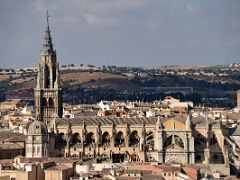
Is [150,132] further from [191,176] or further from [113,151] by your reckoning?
[191,176]

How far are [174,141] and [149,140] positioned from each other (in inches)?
173

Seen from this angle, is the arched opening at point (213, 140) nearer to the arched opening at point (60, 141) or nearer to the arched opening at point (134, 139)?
the arched opening at point (134, 139)

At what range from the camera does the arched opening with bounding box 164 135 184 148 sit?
11412 centimetres

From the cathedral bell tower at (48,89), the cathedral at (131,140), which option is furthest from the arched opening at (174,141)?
the cathedral bell tower at (48,89)

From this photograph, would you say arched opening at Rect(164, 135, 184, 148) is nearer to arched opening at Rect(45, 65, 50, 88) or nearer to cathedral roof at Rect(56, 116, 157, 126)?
cathedral roof at Rect(56, 116, 157, 126)

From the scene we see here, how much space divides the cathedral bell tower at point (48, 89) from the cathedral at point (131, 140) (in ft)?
12.3

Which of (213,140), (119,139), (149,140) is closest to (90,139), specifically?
(119,139)

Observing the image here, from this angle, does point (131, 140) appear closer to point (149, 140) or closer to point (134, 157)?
point (149, 140)

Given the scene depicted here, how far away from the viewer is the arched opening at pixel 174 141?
114 m

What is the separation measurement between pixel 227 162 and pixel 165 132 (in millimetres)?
9387

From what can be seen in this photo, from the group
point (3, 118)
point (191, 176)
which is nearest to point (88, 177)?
point (191, 176)

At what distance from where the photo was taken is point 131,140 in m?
119

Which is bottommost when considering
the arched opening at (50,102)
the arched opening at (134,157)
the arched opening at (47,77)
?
the arched opening at (134,157)

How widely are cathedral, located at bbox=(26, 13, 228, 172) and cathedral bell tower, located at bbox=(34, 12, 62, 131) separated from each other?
148 inches
